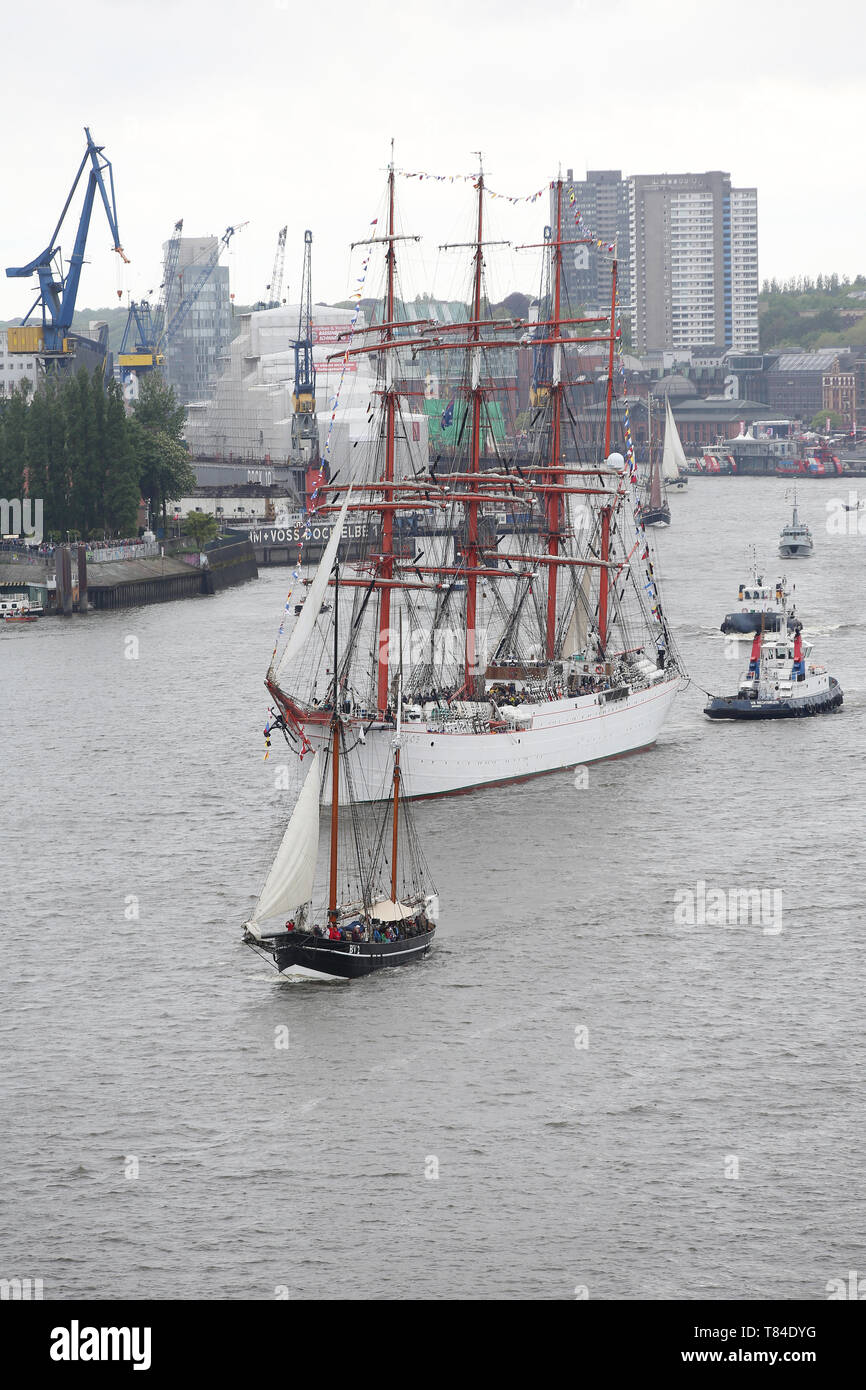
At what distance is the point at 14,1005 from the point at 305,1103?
25.2ft

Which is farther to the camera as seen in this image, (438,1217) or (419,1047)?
(419,1047)

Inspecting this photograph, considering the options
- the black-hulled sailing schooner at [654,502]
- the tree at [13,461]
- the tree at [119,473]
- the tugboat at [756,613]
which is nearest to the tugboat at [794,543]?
the black-hulled sailing schooner at [654,502]

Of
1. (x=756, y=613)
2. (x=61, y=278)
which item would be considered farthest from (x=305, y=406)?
(x=756, y=613)

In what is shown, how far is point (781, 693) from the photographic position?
220 ft

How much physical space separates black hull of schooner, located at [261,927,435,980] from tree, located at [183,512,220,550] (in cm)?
8609

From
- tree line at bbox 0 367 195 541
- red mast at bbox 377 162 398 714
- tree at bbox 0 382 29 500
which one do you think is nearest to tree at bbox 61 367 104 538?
tree line at bbox 0 367 195 541

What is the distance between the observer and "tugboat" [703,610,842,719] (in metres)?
66.6

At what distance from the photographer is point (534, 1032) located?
34.7 metres

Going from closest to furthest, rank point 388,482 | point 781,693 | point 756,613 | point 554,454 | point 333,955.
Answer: point 333,955 < point 388,482 < point 554,454 < point 781,693 < point 756,613

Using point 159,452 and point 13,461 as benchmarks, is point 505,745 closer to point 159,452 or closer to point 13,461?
point 13,461

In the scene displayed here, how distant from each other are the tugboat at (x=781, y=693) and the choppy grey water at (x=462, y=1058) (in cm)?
930

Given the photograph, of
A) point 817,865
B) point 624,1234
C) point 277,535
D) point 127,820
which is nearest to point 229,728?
point 127,820

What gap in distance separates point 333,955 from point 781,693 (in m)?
33.2
